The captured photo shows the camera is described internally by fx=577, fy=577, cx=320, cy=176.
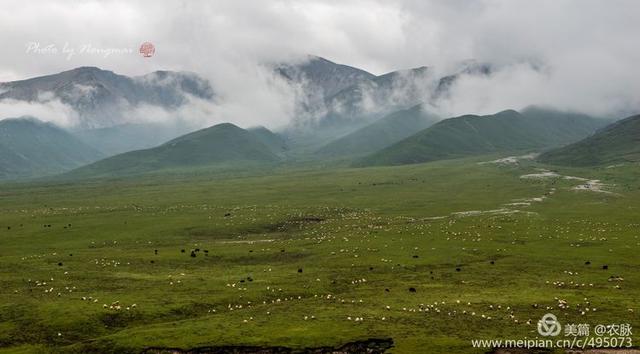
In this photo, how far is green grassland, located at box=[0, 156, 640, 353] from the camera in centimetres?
4069

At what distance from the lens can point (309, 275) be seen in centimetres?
6012

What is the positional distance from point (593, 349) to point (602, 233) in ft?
196

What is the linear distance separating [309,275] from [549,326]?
26.3 meters

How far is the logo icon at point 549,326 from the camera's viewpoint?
38750 mm

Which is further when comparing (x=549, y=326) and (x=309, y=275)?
(x=309, y=275)

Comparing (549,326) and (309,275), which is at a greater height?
(309,275)

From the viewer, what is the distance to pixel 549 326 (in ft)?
131

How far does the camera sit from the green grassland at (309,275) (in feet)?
133

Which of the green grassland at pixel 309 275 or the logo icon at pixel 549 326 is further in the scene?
the green grassland at pixel 309 275

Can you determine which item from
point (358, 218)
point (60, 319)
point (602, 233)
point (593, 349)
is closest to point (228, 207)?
point (358, 218)

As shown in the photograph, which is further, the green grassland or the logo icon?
the green grassland

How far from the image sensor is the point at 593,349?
3628 centimetres

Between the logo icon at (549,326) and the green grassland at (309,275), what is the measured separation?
3.48ft

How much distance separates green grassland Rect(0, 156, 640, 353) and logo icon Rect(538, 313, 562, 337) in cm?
106
